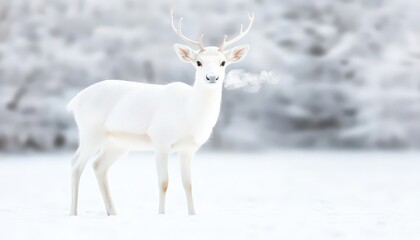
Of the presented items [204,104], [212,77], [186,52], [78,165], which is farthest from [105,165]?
[212,77]

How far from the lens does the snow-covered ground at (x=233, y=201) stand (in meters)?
6.24

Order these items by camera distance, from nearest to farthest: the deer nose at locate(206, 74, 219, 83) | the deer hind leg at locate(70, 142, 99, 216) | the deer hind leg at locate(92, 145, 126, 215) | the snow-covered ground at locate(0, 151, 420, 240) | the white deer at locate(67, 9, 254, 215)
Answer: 1. the snow-covered ground at locate(0, 151, 420, 240)
2. the deer nose at locate(206, 74, 219, 83)
3. the white deer at locate(67, 9, 254, 215)
4. the deer hind leg at locate(70, 142, 99, 216)
5. the deer hind leg at locate(92, 145, 126, 215)

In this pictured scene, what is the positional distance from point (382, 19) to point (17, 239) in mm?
21290

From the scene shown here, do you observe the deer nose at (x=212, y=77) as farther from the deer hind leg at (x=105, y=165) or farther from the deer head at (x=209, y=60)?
the deer hind leg at (x=105, y=165)

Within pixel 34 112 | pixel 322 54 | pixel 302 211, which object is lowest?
pixel 302 211

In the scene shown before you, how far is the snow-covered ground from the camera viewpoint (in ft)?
20.5

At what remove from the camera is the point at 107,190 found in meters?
7.68

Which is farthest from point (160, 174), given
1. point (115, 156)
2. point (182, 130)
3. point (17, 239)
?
point (17, 239)

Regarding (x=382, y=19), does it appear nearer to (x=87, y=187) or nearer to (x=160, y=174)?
(x=87, y=187)

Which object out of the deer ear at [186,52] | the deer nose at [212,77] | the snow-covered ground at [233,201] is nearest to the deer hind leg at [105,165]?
the snow-covered ground at [233,201]

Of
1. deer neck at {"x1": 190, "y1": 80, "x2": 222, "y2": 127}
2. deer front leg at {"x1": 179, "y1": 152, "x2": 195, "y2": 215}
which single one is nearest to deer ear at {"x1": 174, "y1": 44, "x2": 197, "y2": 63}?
deer neck at {"x1": 190, "y1": 80, "x2": 222, "y2": 127}

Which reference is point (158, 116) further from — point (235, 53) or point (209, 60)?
point (235, 53)

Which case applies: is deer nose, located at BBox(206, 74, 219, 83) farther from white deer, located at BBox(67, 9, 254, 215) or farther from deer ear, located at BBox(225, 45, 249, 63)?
deer ear, located at BBox(225, 45, 249, 63)

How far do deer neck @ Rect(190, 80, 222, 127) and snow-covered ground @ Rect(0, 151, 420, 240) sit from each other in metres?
0.94
